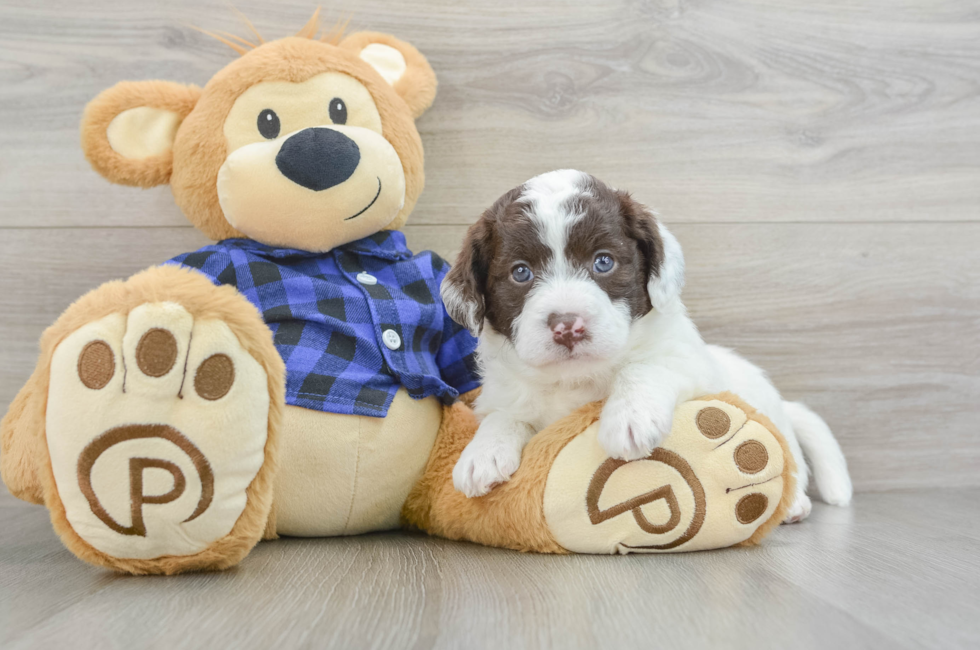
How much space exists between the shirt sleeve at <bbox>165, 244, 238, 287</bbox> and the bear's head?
9 centimetres

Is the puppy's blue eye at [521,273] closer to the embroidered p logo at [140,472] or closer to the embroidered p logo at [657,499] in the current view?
the embroidered p logo at [657,499]

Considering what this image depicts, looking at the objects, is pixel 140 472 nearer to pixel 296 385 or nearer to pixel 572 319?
pixel 296 385

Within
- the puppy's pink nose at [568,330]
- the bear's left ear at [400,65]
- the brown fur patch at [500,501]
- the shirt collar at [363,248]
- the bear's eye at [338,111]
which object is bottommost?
the brown fur patch at [500,501]

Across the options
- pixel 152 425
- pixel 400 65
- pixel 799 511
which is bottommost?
pixel 799 511

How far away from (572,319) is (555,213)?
9.5 inches

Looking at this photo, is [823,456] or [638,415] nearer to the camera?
[638,415]

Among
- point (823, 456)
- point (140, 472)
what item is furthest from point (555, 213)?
point (823, 456)

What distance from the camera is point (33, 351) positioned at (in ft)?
6.77

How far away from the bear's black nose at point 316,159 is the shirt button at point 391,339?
345mm

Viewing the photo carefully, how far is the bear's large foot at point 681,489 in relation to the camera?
1294 millimetres

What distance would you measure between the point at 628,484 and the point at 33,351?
5.75 feet

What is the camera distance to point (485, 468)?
1.40 m

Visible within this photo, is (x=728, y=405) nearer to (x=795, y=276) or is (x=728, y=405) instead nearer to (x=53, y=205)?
(x=795, y=276)

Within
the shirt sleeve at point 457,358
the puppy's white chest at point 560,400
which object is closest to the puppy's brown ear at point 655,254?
the puppy's white chest at point 560,400
